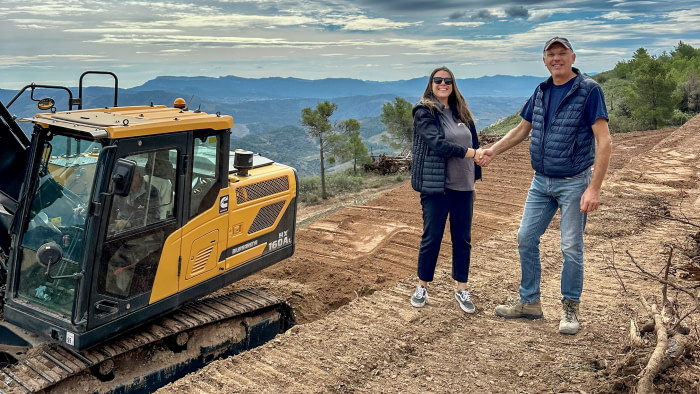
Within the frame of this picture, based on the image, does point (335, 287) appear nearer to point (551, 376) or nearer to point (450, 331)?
point (450, 331)

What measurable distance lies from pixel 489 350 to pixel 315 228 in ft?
18.1

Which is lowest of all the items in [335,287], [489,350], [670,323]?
[335,287]

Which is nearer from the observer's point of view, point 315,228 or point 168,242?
point 168,242

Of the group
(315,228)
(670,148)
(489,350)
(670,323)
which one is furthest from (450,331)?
(670,148)

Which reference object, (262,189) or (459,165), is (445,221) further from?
(262,189)

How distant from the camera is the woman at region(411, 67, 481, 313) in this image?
538 cm

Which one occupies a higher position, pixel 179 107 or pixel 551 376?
pixel 179 107

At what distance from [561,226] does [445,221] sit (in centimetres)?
108

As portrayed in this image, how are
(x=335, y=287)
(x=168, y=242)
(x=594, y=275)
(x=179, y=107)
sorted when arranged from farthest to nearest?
(x=335, y=287)
(x=594, y=275)
(x=179, y=107)
(x=168, y=242)

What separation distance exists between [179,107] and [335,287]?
10.2 feet

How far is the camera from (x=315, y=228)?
10320 mm

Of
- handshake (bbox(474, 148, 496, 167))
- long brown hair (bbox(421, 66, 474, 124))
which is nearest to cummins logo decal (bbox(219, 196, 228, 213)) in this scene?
long brown hair (bbox(421, 66, 474, 124))

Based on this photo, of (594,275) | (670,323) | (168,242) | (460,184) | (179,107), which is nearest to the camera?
(670,323)

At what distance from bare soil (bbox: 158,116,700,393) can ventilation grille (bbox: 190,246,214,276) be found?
2.70ft
